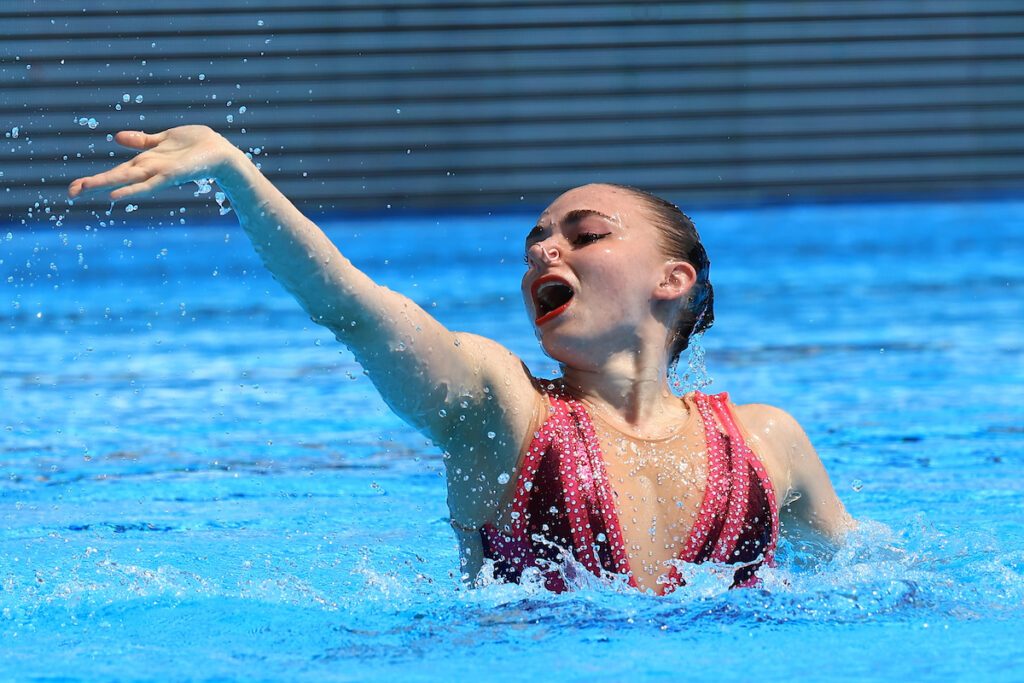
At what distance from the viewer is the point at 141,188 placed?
2037 mm

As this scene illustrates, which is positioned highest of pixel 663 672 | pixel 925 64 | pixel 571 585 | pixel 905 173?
pixel 925 64

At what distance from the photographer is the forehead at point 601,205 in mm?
2793

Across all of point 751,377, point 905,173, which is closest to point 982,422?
point 751,377

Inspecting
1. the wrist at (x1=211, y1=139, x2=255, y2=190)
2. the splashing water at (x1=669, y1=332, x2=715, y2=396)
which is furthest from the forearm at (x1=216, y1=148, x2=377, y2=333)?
the splashing water at (x1=669, y1=332, x2=715, y2=396)

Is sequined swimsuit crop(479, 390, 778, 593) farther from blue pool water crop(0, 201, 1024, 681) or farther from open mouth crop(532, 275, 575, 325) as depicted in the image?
open mouth crop(532, 275, 575, 325)

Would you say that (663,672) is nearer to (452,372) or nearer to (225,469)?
(452,372)

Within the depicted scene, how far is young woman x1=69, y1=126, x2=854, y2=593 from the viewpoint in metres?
2.57

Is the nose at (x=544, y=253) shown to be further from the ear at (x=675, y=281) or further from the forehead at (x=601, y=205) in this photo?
the ear at (x=675, y=281)

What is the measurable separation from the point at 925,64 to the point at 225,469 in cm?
1122

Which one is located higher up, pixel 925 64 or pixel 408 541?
pixel 925 64

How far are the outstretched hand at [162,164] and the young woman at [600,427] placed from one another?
0.43m

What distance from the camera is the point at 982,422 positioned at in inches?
218

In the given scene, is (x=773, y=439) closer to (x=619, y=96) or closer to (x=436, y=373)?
(x=436, y=373)

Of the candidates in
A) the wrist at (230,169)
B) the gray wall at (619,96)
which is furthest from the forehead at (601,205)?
the gray wall at (619,96)
